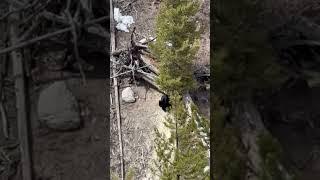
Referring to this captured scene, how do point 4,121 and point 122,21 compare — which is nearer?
point 122,21

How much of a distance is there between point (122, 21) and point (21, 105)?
0.73 ft

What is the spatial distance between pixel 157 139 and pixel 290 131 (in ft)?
1.79

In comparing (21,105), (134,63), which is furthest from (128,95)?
(21,105)

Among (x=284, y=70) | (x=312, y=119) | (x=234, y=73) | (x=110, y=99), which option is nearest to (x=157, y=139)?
(x=110, y=99)

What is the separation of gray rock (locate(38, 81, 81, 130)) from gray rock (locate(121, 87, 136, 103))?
11 centimetres

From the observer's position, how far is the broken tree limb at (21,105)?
2.95 ft

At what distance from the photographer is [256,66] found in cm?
111

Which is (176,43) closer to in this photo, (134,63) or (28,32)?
(134,63)

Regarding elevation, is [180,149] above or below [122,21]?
below

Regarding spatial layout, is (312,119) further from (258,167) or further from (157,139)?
(157,139)

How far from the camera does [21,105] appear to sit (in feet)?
2.99

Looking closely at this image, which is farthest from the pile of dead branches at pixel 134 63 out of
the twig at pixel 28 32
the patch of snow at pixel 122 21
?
the twig at pixel 28 32

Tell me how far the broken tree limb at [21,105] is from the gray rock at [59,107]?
0.03 metres

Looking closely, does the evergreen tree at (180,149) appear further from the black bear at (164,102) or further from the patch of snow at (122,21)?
the patch of snow at (122,21)
